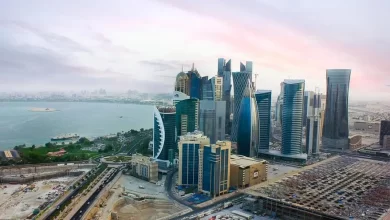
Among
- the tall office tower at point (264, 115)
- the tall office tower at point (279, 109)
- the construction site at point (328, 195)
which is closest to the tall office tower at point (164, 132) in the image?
the tall office tower at point (264, 115)

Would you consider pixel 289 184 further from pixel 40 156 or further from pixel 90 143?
pixel 90 143

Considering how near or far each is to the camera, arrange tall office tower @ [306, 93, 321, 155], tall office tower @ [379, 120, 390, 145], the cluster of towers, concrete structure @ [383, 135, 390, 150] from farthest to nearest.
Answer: tall office tower @ [379, 120, 390, 145], concrete structure @ [383, 135, 390, 150], tall office tower @ [306, 93, 321, 155], the cluster of towers

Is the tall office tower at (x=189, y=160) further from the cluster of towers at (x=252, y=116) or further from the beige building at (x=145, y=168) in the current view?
the cluster of towers at (x=252, y=116)

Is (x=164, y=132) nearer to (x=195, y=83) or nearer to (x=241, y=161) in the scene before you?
(x=241, y=161)

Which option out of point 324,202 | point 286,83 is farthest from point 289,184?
point 286,83

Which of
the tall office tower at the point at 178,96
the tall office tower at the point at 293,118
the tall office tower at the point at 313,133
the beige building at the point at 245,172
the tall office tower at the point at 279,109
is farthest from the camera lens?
the tall office tower at the point at 279,109

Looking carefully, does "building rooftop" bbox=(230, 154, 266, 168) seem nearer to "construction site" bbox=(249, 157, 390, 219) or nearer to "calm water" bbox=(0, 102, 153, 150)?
"construction site" bbox=(249, 157, 390, 219)

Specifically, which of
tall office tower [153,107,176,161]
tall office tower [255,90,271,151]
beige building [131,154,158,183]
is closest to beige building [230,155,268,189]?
beige building [131,154,158,183]

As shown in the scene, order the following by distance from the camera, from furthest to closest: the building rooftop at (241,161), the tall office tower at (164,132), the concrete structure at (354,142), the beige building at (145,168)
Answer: the concrete structure at (354,142) → the tall office tower at (164,132) → the beige building at (145,168) → the building rooftop at (241,161)
